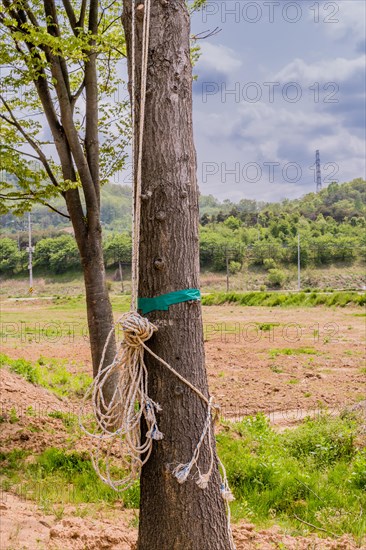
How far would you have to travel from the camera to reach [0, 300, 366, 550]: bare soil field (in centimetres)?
333

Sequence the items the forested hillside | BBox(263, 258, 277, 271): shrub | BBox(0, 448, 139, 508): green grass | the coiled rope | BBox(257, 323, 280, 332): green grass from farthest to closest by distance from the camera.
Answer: BBox(263, 258, 277, 271): shrub → the forested hillside → BBox(257, 323, 280, 332): green grass → BBox(0, 448, 139, 508): green grass → the coiled rope

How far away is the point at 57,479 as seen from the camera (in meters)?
4.60

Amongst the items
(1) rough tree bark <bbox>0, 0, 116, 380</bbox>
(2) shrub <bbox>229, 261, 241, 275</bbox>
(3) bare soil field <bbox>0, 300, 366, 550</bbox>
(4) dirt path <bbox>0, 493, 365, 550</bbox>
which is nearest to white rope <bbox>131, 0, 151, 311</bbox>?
(4) dirt path <bbox>0, 493, 365, 550</bbox>

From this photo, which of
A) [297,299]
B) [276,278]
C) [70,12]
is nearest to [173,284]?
[70,12]

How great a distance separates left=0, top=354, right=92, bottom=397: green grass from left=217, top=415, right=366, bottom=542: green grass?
10.9ft

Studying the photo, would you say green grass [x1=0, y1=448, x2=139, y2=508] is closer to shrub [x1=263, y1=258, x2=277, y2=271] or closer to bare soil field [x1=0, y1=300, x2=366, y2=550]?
bare soil field [x1=0, y1=300, x2=366, y2=550]

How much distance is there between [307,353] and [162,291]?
406 inches

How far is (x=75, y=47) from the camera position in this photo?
5105 millimetres

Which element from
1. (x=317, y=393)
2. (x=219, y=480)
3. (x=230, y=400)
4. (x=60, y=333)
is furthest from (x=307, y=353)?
(x=219, y=480)

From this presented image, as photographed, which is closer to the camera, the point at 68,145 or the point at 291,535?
the point at 291,535

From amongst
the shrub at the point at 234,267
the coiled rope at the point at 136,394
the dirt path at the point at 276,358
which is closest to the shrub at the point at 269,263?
the shrub at the point at 234,267

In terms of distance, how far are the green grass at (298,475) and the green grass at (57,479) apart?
A: 3.09ft

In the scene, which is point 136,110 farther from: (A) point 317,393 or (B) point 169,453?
(A) point 317,393

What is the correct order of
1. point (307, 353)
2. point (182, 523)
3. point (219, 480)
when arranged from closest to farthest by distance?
point (182, 523) < point (219, 480) < point (307, 353)
